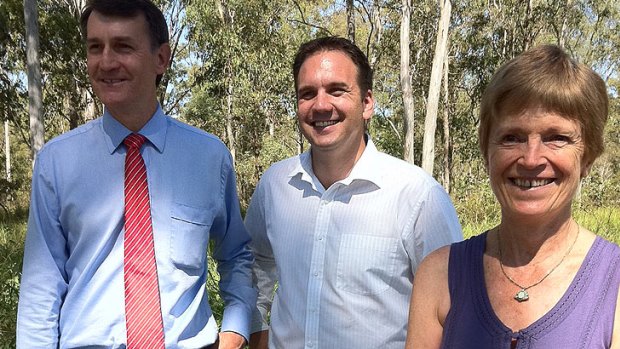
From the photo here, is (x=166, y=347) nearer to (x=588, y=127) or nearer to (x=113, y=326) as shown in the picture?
(x=113, y=326)

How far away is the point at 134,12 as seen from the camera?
1916 millimetres

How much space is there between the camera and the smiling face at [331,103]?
6.84 ft

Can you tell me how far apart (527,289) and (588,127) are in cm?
41

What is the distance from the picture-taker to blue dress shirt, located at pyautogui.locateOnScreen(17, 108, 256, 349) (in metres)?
1.81

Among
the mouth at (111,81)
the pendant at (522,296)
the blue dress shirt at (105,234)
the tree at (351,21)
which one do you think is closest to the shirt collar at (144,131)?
the blue dress shirt at (105,234)

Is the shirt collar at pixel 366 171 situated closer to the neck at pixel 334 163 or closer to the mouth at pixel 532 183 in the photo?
the neck at pixel 334 163

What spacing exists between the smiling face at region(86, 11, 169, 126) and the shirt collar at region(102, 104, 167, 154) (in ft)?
0.12

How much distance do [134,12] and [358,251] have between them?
3.70 feet

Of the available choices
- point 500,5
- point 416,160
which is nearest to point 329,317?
point 500,5

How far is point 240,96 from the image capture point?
24141 mm

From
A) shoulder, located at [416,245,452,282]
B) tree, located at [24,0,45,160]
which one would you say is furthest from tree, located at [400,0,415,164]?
shoulder, located at [416,245,452,282]

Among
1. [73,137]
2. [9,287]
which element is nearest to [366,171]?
[73,137]

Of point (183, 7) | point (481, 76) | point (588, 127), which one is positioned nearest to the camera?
point (588, 127)

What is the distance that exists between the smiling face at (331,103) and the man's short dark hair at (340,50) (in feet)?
0.06
